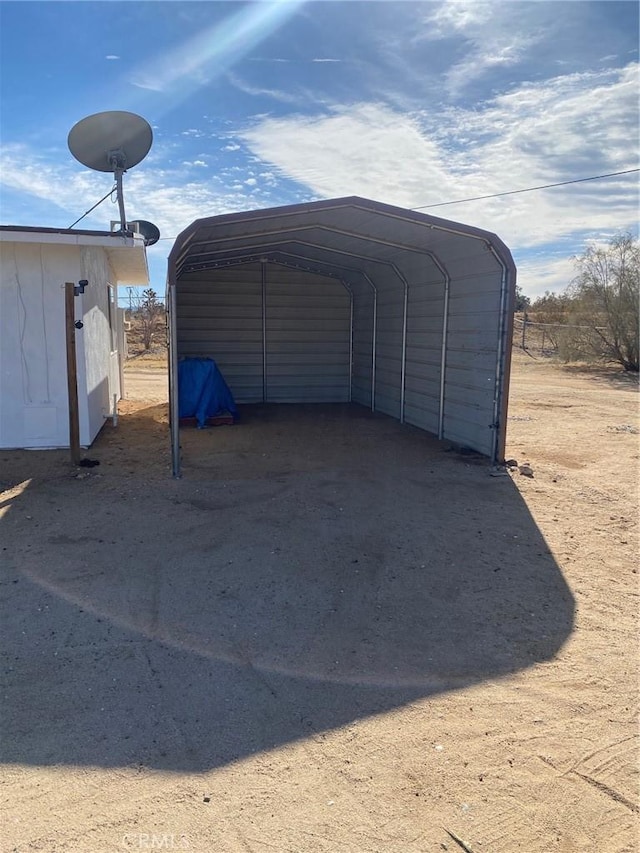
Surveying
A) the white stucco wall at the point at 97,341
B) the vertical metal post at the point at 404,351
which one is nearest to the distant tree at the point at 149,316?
the white stucco wall at the point at 97,341

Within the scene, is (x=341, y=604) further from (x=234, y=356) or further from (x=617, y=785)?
(x=234, y=356)

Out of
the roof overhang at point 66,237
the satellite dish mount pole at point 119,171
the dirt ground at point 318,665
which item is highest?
the satellite dish mount pole at point 119,171

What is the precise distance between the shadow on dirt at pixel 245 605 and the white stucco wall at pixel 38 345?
93cm

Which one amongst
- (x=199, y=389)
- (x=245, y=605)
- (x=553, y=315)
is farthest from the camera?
(x=553, y=315)

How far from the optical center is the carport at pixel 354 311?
6.94 metres

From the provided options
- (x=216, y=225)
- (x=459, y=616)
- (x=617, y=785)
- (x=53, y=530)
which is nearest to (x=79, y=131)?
(x=216, y=225)

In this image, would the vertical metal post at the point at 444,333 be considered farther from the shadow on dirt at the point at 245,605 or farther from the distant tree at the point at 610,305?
the distant tree at the point at 610,305

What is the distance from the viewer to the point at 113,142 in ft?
22.9

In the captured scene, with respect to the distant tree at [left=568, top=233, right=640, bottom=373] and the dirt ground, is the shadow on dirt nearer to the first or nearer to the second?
the dirt ground

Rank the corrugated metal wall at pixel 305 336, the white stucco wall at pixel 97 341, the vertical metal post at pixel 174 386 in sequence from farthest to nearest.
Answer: the corrugated metal wall at pixel 305 336
the white stucco wall at pixel 97 341
the vertical metal post at pixel 174 386

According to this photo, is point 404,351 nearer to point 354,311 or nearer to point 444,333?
point 444,333

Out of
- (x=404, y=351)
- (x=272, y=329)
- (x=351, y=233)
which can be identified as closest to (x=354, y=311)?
(x=272, y=329)

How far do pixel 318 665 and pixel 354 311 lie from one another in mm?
10520

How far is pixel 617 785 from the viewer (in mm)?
2279
